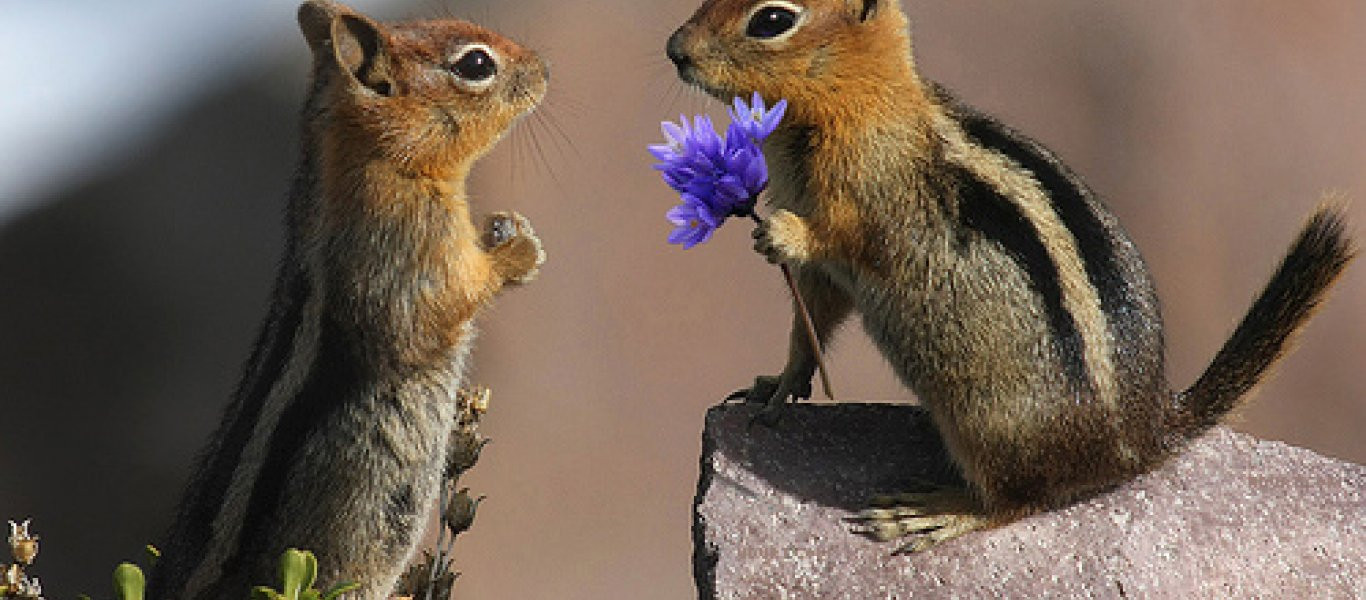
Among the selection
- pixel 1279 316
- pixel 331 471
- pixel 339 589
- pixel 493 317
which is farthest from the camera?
pixel 493 317

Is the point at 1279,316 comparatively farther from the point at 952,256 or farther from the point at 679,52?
the point at 679,52

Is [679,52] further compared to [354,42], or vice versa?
[354,42]

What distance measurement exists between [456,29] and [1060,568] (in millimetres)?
1243

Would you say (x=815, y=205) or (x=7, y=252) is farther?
(x=7, y=252)

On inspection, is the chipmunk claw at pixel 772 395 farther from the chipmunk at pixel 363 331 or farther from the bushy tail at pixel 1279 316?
the bushy tail at pixel 1279 316

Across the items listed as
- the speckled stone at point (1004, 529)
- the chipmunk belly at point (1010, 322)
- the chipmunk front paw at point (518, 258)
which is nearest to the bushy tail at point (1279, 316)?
the speckled stone at point (1004, 529)

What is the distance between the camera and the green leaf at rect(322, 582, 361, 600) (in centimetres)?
255

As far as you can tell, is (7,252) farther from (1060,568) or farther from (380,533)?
(1060,568)

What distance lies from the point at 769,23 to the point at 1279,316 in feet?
3.20

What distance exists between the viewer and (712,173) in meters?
2.50

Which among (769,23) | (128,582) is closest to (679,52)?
(769,23)

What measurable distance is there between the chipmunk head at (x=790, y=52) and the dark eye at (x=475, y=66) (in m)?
0.33

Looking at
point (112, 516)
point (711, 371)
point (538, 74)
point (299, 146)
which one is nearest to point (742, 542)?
point (538, 74)

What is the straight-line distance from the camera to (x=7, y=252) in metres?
4.05
